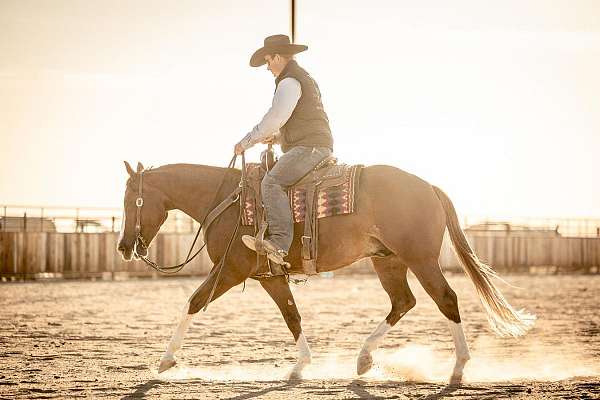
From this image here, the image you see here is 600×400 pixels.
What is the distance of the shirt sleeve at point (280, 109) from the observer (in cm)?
940

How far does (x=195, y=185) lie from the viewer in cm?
1008

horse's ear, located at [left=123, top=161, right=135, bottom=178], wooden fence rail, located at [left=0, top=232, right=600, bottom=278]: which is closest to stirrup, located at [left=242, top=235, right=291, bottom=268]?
horse's ear, located at [left=123, top=161, right=135, bottom=178]

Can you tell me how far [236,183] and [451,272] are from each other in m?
34.1

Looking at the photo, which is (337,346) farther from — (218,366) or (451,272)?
(451,272)

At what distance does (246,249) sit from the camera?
956 centimetres

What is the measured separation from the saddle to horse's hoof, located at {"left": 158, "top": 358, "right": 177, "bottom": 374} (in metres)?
1.25

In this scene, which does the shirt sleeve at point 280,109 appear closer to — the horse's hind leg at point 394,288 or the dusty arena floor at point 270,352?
the horse's hind leg at point 394,288

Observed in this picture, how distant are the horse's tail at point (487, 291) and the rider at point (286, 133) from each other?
1.37 m

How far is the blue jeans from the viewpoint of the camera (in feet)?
30.9

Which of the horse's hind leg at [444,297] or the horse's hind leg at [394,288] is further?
the horse's hind leg at [394,288]

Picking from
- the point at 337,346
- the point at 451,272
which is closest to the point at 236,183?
the point at 337,346

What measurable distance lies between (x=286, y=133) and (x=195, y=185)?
1.15 meters

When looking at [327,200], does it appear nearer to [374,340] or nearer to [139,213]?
[374,340]

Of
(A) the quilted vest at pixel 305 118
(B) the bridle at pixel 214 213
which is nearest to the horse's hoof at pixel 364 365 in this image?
(B) the bridle at pixel 214 213
